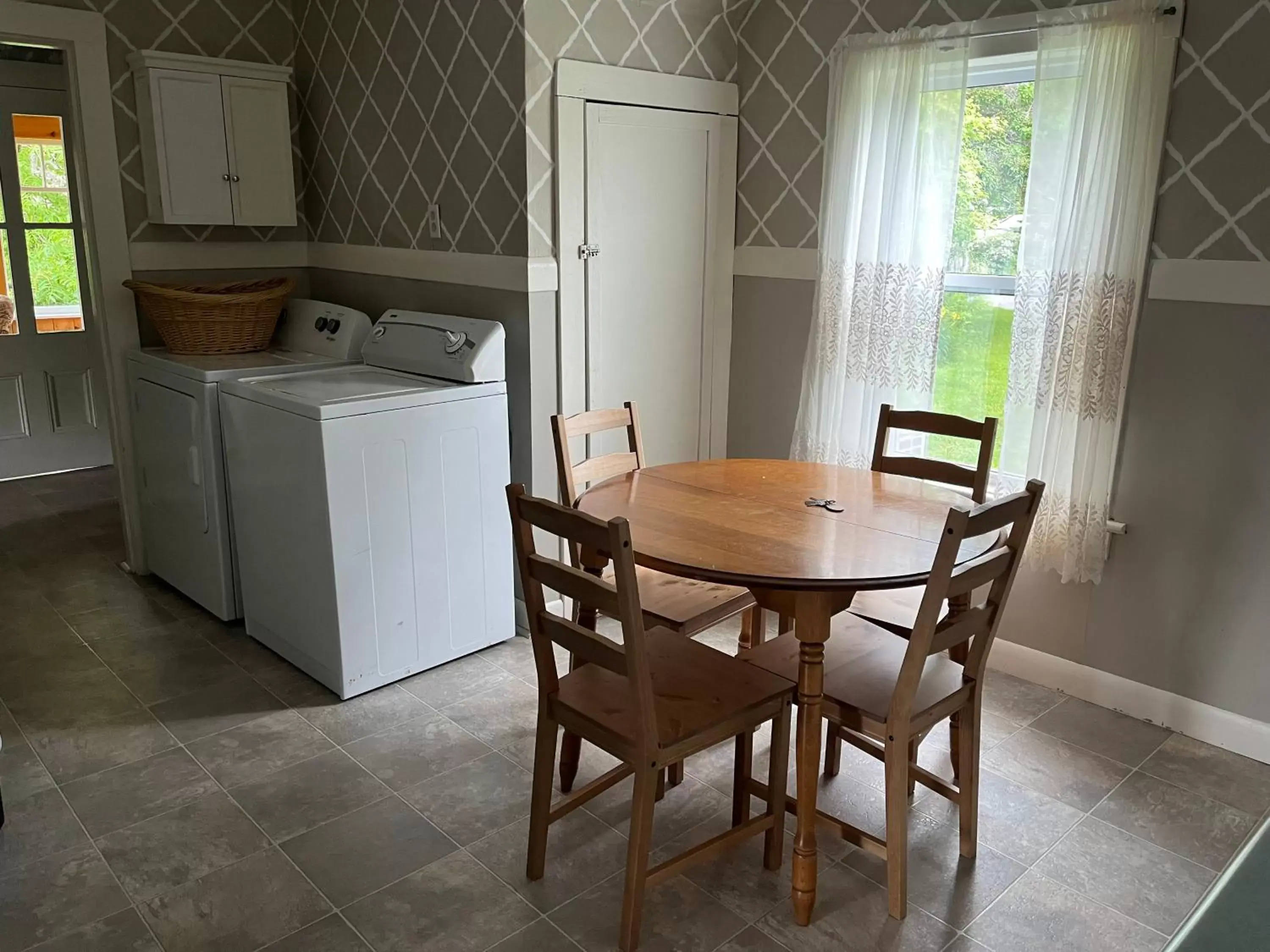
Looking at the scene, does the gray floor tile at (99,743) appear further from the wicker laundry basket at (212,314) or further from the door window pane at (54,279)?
the door window pane at (54,279)

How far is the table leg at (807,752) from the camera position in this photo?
1983mm

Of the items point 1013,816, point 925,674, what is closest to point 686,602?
point 925,674

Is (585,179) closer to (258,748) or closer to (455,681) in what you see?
(455,681)

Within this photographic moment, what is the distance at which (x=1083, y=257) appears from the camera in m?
2.75

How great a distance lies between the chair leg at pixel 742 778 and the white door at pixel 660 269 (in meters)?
1.47

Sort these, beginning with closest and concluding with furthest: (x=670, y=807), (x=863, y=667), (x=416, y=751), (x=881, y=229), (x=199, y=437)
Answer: (x=863, y=667), (x=670, y=807), (x=416, y=751), (x=881, y=229), (x=199, y=437)

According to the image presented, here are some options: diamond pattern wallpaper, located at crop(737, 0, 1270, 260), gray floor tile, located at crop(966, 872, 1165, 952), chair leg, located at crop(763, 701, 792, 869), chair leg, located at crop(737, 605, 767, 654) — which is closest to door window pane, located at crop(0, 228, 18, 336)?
diamond pattern wallpaper, located at crop(737, 0, 1270, 260)

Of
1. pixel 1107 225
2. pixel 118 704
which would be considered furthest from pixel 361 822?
pixel 1107 225

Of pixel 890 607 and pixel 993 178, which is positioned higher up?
pixel 993 178

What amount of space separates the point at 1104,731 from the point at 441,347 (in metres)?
2.36

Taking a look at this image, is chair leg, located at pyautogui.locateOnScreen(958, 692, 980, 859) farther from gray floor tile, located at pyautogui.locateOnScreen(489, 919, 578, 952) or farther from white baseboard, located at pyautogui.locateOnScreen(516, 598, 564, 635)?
white baseboard, located at pyautogui.locateOnScreen(516, 598, 564, 635)

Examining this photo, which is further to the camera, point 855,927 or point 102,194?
point 102,194

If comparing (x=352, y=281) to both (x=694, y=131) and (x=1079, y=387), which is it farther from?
Result: (x=1079, y=387)

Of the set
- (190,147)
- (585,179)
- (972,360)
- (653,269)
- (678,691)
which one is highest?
(190,147)
